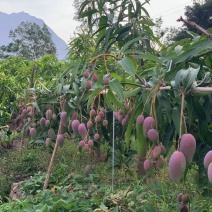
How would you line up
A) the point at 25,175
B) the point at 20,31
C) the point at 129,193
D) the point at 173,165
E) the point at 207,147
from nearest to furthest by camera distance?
the point at 173,165 < the point at 207,147 < the point at 129,193 < the point at 25,175 < the point at 20,31

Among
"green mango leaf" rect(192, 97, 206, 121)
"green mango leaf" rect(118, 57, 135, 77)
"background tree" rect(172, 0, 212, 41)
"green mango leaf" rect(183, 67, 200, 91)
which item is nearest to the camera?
"green mango leaf" rect(183, 67, 200, 91)

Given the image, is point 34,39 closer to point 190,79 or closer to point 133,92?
point 133,92

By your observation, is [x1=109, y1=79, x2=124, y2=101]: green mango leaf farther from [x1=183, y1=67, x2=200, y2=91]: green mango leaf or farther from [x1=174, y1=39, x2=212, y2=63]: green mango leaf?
[x1=183, y1=67, x2=200, y2=91]: green mango leaf

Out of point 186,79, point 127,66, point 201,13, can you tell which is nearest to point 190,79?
point 186,79

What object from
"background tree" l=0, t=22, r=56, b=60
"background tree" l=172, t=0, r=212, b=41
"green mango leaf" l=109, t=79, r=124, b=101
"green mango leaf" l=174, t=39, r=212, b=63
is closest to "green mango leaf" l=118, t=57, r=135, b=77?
"green mango leaf" l=109, t=79, r=124, b=101

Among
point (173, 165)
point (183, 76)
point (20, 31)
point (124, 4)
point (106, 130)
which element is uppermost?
point (20, 31)

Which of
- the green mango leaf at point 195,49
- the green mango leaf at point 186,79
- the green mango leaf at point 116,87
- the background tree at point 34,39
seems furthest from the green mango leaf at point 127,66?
the background tree at point 34,39

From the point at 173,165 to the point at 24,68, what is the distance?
5221 millimetres

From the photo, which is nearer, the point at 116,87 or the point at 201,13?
the point at 116,87

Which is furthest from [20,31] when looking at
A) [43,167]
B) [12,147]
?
[43,167]

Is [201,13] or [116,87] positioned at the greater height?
[201,13]

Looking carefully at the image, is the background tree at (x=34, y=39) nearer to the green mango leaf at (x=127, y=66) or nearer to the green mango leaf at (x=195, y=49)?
the green mango leaf at (x=127, y=66)

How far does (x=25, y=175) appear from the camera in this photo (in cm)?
306

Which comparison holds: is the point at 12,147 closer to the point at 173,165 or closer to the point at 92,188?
the point at 92,188
